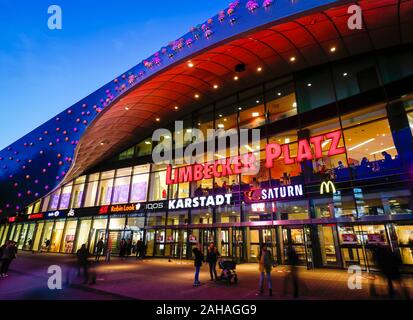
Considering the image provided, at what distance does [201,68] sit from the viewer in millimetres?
16484

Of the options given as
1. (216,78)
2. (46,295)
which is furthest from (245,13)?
(46,295)

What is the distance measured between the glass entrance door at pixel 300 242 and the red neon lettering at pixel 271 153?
176 inches

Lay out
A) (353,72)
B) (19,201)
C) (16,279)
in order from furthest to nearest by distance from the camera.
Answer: (19,201)
(353,72)
(16,279)

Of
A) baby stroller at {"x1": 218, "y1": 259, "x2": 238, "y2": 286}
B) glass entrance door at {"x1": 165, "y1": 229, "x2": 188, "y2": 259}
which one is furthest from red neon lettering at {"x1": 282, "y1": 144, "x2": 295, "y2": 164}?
glass entrance door at {"x1": 165, "y1": 229, "x2": 188, "y2": 259}

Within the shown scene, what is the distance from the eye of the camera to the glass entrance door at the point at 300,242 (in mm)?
14376

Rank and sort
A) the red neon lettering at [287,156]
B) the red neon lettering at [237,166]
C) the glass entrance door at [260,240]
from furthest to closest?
the red neon lettering at [237,166]
the glass entrance door at [260,240]
the red neon lettering at [287,156]

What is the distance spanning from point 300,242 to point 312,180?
13.2 ft

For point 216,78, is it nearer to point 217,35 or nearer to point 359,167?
point 217,35

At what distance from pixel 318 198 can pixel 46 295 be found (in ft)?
Answer: 46.9

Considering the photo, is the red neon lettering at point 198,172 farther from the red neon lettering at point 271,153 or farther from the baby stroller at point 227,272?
the baby stroller at point 227,272

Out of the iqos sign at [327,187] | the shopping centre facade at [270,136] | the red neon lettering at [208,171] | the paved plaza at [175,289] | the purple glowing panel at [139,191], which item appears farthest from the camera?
the purple glowing panel at [139,191]

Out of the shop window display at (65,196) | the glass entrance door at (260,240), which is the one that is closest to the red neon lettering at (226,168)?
the glass entrance door at (260,240)

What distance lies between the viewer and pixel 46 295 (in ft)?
27.7

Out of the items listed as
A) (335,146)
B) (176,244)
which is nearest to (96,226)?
(176,244)
